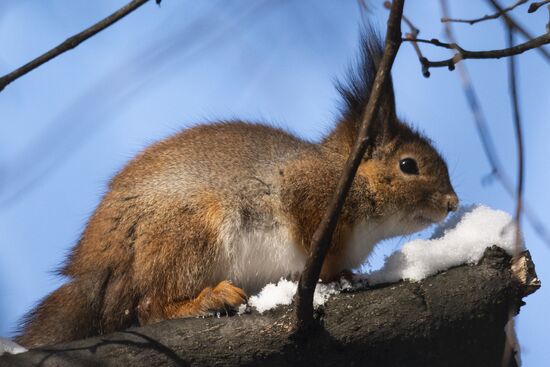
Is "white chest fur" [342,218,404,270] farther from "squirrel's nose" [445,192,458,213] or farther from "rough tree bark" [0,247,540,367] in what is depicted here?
"rough tree bark" [0,247,540,367]

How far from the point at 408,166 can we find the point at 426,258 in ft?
3.52

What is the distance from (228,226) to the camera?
353cm

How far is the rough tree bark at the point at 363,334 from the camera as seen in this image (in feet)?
9.60

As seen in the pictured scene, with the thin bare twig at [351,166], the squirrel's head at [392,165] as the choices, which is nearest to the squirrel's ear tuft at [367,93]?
the squirrel's head at [392,165]

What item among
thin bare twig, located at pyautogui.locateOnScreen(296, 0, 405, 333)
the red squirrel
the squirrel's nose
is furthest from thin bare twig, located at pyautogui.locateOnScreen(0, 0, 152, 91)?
the squirrel's nose

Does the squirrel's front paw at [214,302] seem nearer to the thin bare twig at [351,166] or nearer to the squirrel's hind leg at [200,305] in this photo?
the squirrel's hind leg at [200,305]

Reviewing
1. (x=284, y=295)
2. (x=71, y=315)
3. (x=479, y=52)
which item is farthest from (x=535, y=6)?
(x=71, y=315)

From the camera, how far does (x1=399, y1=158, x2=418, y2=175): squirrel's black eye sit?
4242mm

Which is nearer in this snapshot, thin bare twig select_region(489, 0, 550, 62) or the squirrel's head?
thin bare twig select_region(489, 0, 550, 62)

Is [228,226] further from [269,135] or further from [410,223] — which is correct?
[410,223]

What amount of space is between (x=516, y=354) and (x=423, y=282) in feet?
1.62

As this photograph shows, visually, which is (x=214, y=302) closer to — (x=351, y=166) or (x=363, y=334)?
(x=363, y=334)

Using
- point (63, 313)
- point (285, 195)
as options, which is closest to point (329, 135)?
point (285, 195)

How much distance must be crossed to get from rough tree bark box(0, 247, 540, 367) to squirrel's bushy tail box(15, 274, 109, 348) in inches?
→ 16.4
